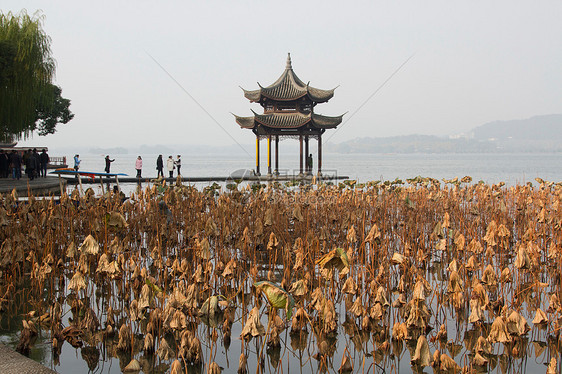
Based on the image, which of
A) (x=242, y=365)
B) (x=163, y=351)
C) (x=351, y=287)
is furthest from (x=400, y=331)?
(x=163, y=351)

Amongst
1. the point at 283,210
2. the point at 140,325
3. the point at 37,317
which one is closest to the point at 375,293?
the point at 140,325

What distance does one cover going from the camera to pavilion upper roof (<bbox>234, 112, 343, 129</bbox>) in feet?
77.4

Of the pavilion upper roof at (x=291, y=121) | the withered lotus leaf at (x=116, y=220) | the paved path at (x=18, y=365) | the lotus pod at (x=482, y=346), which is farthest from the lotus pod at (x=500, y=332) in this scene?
the pavilion upper roof at (x=291, y=121)

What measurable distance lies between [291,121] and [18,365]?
21.3 metres

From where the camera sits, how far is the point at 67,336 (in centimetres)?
364

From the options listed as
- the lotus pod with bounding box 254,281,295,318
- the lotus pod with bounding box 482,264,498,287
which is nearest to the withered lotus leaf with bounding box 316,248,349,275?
the lotus pod with bounding box 254,281,295,318

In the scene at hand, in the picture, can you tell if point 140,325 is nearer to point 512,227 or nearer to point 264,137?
point 512,227

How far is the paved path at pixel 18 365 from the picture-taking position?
2846 millimetres

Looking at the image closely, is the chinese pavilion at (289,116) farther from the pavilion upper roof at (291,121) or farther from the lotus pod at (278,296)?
the lotus pod at (278,296)

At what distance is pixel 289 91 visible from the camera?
2447 centimetres

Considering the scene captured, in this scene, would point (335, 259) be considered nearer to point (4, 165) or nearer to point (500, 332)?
point (500, 332)

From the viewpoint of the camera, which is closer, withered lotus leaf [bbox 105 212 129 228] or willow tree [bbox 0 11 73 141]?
withered lotus leaf [bbox 105 212 129 228]

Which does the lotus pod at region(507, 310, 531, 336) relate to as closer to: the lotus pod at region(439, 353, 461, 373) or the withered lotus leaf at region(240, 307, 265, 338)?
the lotus pod at region(439, 353, 461, 373)

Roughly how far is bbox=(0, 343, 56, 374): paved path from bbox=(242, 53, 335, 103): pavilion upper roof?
69.0 ft
